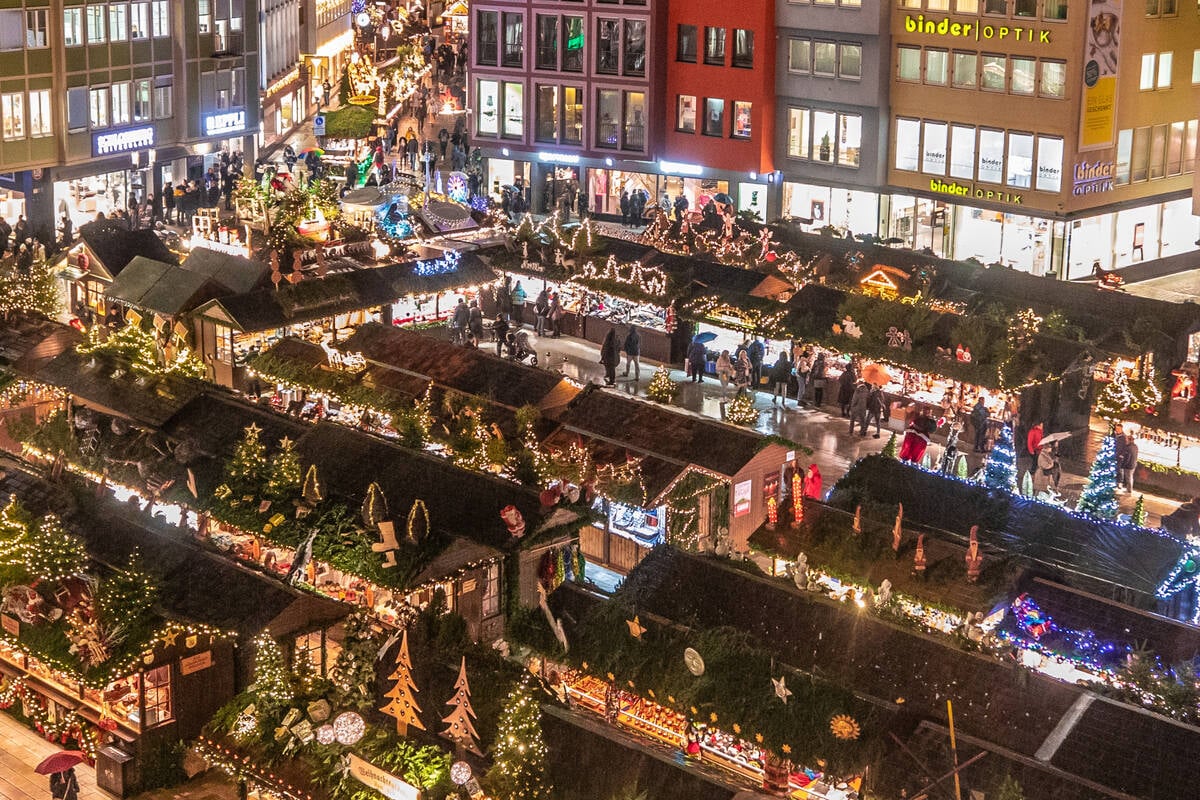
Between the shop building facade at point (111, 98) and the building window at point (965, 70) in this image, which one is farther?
the shop building facade at point (111, 98)

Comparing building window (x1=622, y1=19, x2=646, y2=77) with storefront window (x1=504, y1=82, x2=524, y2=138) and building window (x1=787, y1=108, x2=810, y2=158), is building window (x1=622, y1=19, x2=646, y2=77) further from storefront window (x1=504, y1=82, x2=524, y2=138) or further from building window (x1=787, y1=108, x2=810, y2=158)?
building window (x1=787, y1=108, x2=810, y2=158)

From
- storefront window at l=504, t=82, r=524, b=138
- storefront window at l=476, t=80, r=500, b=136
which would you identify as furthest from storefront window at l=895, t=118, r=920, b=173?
storefront window at l=476, t=80, r=500, b=136

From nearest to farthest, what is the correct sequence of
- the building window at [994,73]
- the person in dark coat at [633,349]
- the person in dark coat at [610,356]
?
the person in dark coat at [610,356] → the person in dark coat at [633,349] → the building window at [994,73]

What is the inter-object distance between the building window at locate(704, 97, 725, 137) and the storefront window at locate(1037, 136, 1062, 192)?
13.5 metres

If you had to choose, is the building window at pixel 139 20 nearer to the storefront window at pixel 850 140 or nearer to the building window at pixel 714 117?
the building window at pixel 714 117

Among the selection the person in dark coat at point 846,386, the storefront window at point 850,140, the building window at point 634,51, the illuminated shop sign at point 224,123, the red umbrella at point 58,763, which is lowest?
the person in dark coat at point 846,386

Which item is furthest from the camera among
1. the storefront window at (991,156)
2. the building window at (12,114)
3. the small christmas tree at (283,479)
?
the building window at (12,114)

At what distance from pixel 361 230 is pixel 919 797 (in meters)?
36.2

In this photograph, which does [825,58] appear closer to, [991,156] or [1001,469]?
[991,156]

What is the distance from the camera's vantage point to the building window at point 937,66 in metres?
64.5

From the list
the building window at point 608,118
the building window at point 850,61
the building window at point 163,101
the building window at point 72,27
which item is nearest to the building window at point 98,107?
the building window at point 72,27

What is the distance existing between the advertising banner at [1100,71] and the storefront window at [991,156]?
10.2ft

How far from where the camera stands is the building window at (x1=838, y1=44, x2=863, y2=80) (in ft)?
218

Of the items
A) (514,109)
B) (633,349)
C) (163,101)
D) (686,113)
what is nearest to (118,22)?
(163,101)
